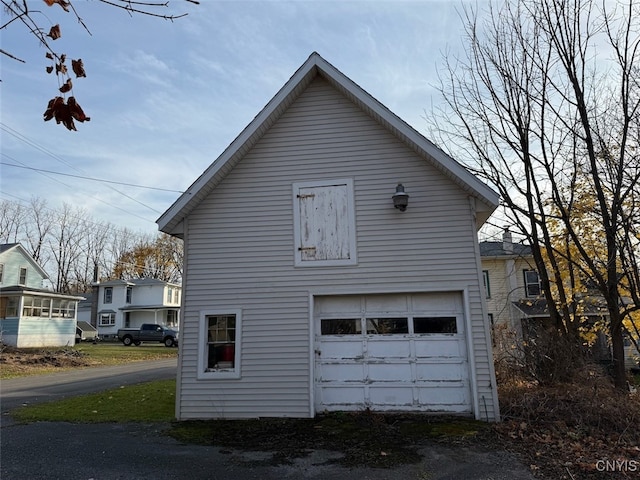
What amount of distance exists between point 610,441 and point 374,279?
454cm

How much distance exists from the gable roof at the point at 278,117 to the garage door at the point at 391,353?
2.38m

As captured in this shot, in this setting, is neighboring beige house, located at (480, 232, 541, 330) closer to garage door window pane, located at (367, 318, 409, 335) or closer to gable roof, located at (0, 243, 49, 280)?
garage door window pane, located at (367, 318, 409, 335)

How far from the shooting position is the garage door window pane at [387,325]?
8.95 meters

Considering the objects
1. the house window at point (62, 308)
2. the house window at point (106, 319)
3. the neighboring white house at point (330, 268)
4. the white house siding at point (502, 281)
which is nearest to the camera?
the neighboring white house at point (330, 268)

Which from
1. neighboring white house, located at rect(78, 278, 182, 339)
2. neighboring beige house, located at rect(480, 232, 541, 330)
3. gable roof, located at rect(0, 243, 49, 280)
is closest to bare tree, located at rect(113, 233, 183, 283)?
neighboring white house, located at rect(78, 278, 182, 339)

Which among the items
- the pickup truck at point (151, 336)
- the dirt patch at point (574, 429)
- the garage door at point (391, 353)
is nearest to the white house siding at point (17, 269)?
the pickup truck at point (151, 336)

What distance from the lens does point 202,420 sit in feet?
28.8

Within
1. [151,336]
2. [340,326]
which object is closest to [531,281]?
[340,326]

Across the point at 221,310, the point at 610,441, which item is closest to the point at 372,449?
the point at 610,441

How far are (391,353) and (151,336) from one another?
31.4 metres

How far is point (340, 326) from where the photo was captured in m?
9.13

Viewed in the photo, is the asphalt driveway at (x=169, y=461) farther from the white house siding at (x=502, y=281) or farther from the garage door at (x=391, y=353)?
the white house siding at (x=502, y=281)

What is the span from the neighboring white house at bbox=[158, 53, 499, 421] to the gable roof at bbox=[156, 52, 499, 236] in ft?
0.10

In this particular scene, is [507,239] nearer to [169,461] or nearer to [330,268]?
[330,268]
